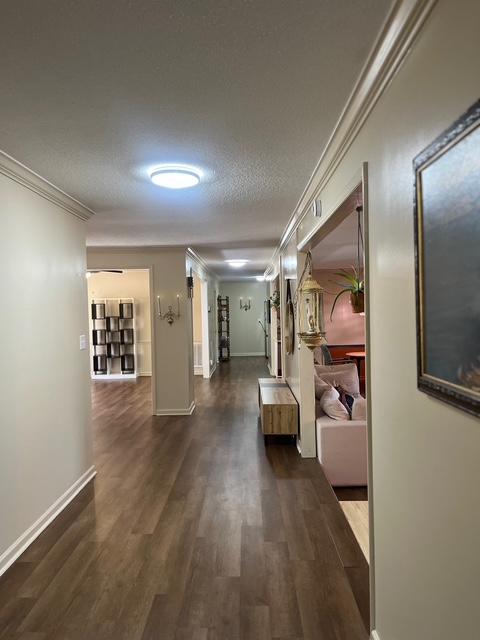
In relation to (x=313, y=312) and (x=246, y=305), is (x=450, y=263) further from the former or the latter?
(x=246, y=305)

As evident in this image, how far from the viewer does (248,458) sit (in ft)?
14.4

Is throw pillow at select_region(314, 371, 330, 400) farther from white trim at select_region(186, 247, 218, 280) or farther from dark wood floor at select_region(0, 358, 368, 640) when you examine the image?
white trim at select_region(186, 247, 218, 280)

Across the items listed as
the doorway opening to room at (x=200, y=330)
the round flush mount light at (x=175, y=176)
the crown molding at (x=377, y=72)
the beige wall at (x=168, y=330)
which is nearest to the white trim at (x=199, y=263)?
the doorway opening to room at (x=200, y=330)

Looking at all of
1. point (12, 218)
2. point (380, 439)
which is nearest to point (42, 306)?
point (12, 218)

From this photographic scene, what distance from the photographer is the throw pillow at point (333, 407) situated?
4238 mm

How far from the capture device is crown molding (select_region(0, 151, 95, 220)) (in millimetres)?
2568

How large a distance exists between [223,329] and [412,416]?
12253 millimetres

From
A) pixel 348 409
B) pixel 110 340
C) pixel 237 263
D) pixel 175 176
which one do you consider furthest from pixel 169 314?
pixel 110 340

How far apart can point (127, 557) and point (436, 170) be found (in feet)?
8.81

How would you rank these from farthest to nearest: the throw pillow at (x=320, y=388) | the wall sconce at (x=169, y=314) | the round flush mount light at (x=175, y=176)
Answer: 1. the wall sconce at (x=169, y=314)
2. the throw pillow at (x=320, y=388)
3. the round flush mount light at (x=175, y=176)

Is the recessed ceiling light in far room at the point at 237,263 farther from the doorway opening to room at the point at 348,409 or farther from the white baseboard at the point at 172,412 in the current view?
the white baseboard at the point at 172,412

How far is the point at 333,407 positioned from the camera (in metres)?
4.29

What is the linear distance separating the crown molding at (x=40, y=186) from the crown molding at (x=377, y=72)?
188 cm

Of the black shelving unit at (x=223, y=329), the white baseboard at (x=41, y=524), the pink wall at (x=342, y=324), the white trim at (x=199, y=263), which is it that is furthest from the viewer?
the black shelving unit at (x=223, y=329)
